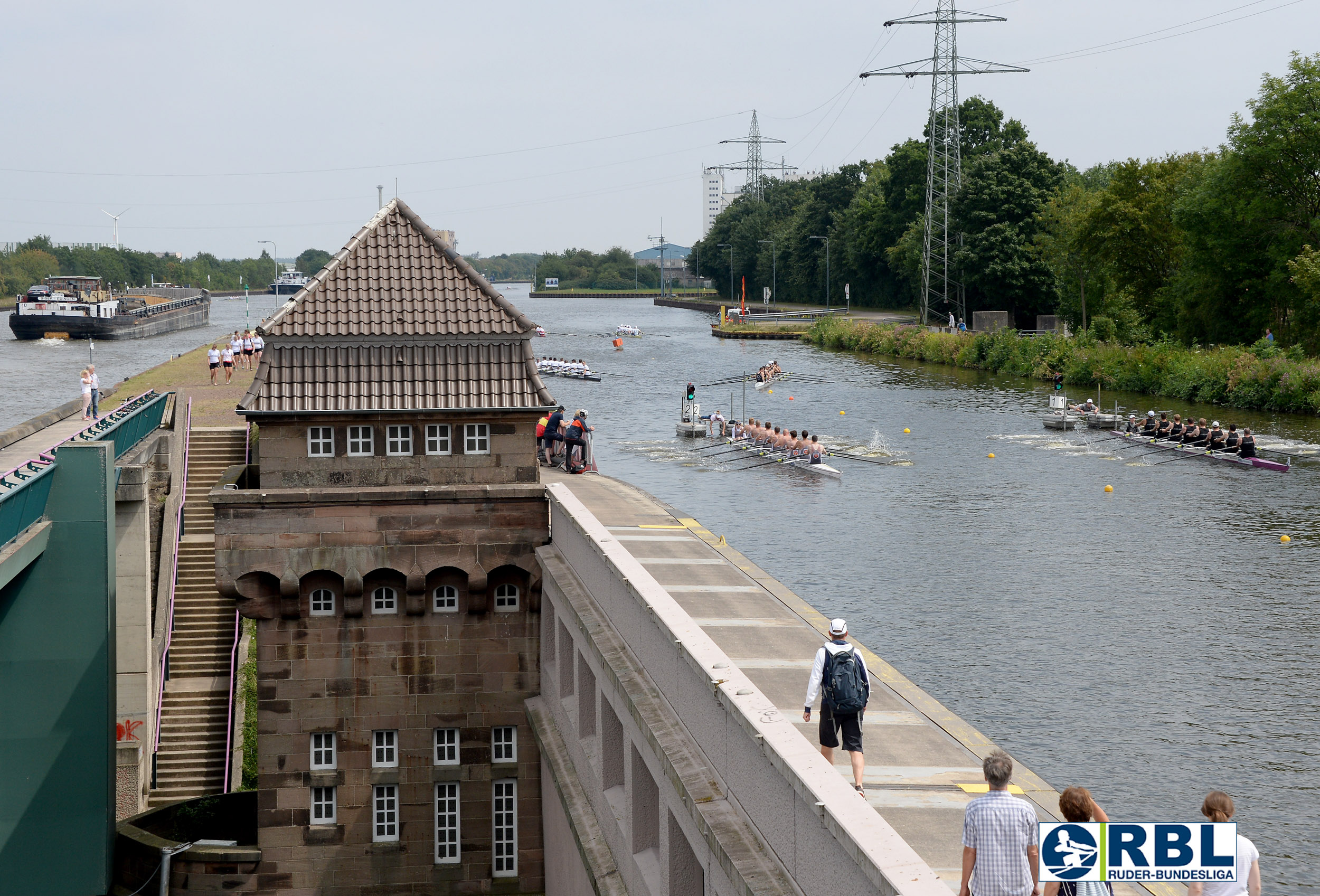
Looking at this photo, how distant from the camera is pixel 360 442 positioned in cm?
2495

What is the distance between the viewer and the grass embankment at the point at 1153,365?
70625 millimetres

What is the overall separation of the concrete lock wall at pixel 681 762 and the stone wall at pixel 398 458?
2.99 metres

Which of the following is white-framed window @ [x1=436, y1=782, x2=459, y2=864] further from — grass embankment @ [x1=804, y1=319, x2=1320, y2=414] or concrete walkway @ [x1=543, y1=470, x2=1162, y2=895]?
grass embankment @ [x1=804, y1=319, x2=1320, y2=414]

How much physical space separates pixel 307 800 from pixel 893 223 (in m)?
146

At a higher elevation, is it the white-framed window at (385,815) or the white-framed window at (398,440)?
the white-framed window at (398,440)

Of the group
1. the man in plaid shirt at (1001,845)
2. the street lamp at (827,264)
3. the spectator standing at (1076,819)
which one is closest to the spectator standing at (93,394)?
the man in plaid shirt at (1001,845)

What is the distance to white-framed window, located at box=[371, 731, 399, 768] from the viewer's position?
81.4 ft

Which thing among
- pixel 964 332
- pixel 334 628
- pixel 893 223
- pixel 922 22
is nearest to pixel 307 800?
pixel 334 628

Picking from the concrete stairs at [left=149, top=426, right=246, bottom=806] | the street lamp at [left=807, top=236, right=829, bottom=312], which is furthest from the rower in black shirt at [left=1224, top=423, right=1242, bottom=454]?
the street lamp at [left=807, top=236, right=829, bottom=312]

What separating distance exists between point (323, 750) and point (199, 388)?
98.6ft

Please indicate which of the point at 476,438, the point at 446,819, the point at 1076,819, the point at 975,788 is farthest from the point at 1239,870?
the point at 446,819

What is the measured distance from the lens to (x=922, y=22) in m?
119

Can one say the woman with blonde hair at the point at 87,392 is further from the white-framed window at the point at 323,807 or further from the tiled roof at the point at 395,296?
the white-framed window at the point at 323,807

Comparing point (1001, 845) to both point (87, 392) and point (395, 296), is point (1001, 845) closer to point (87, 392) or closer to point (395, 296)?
point (395, 296)
